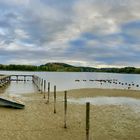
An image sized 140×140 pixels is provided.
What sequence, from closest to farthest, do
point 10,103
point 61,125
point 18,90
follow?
point 61,125, point 10,103, point 18,90

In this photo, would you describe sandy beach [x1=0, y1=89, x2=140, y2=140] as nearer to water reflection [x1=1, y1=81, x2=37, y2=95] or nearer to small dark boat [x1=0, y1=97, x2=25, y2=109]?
small dark boat [x1=0, y1=97, x2=25, y2=109]

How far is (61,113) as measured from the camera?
19.8m

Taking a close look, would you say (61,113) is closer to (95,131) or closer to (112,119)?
(112,119)

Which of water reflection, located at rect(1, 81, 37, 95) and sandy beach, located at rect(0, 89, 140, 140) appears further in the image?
water reflection, located at rect(1, 81, 37, 95)

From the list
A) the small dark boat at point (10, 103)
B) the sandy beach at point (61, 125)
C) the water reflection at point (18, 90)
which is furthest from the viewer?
the water reflection at point (18, 90)

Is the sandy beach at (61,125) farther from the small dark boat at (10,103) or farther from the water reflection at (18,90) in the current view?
the water reflection at (18,90)

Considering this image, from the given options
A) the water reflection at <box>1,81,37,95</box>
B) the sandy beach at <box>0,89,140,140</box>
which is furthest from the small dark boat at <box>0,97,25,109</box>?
the water reflection at <box>1,81,37,95</box>

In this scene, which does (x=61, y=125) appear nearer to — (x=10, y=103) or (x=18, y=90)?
(x=10, y=103)

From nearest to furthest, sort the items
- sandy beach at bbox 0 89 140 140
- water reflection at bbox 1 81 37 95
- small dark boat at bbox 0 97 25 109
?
sandy beach at bbox 0 89 140 140 < small dark boat at bbox 0 97 25 109 < water reflection at bbox 1 81 37 95

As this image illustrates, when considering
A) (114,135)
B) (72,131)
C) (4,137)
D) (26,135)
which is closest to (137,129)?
(114,135)

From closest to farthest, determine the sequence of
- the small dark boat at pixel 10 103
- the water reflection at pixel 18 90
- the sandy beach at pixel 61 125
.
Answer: the sandy beach at pixel 61 125
the small dark boat at pixel 10 103
the water reflection at pixel 18 90

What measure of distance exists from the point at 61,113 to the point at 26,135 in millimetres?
6857

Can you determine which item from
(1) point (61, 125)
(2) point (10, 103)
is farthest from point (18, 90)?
(1) point (61, 125)

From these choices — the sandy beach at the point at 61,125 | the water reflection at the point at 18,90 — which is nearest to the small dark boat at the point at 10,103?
the sandy beach at the point at 61,125
